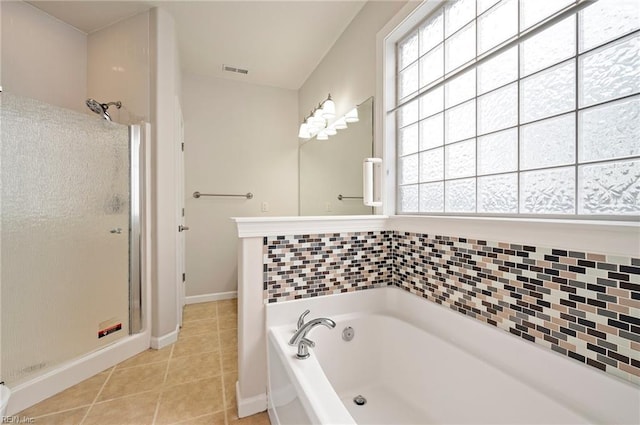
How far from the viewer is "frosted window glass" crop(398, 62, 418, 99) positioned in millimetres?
1625

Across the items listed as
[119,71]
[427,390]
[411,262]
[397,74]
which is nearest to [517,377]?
[427,390]

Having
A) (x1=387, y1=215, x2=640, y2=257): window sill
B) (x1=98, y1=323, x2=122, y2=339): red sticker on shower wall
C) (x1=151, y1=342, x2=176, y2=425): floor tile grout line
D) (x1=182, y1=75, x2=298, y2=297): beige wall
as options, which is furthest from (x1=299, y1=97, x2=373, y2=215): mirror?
(x1=98, y1=323, x2=122, y2=339): red sticker on shower wall

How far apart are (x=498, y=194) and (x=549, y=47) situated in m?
0.57

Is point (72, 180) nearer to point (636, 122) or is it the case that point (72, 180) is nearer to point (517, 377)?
point (517, 377)

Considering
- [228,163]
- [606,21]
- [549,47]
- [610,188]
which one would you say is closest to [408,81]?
[549,47]

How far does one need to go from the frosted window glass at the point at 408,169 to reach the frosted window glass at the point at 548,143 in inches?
24.1

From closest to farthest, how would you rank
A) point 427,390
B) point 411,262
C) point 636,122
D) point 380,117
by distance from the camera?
point 636,122, point 427,390, point 411,262, point 380,117

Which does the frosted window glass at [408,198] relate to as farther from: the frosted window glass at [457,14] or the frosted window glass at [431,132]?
the frosted window glass at [457,14]

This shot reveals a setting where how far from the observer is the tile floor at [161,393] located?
130 centimetres

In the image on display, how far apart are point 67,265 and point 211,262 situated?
1.46 meters

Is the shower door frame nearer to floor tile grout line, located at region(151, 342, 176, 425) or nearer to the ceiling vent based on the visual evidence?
floor tile grout line, located at region(151, 342, 176, 425)

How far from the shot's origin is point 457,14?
4.42 ft

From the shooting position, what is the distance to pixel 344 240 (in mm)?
1515

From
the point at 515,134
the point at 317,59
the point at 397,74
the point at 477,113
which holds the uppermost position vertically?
the point at 317,59
